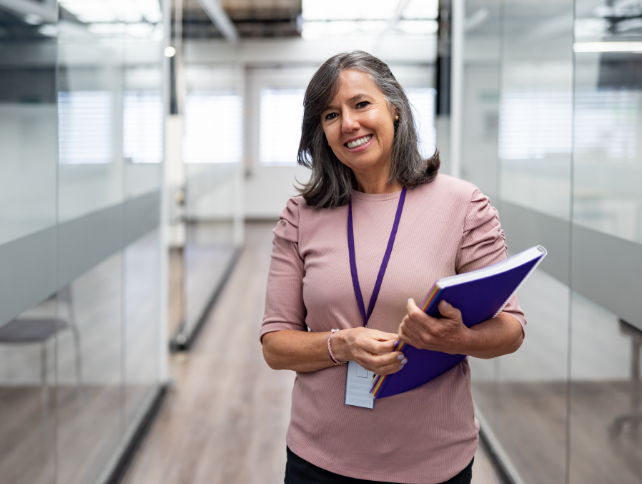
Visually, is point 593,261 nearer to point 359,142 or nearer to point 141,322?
point 359,142

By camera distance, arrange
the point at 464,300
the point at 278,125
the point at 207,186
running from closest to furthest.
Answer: the point at 464,300
the point at 207,186
the point at 278,125

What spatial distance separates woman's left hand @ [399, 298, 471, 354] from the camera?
118 centimetres

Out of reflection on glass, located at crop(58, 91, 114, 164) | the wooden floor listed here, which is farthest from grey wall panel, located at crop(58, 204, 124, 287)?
the wooden floor

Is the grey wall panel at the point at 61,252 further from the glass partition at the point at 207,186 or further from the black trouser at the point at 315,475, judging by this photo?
the glass partition at the point at 207,186

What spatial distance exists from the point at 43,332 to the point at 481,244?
1573 millimetres

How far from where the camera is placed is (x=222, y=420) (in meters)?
4.01

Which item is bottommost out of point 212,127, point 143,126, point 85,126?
point 85,126

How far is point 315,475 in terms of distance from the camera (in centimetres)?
147

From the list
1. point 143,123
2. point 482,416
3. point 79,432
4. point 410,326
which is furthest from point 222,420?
point 410,326

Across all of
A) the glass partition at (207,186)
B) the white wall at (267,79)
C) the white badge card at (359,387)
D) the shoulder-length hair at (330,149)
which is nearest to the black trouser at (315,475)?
the white badge card at (359,387)

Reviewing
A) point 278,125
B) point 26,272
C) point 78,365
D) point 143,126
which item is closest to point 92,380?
point 78,365

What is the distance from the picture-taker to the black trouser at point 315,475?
145 cm

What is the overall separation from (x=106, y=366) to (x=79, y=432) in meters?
0.46

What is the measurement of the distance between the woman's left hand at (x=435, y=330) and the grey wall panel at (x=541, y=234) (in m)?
1.42
